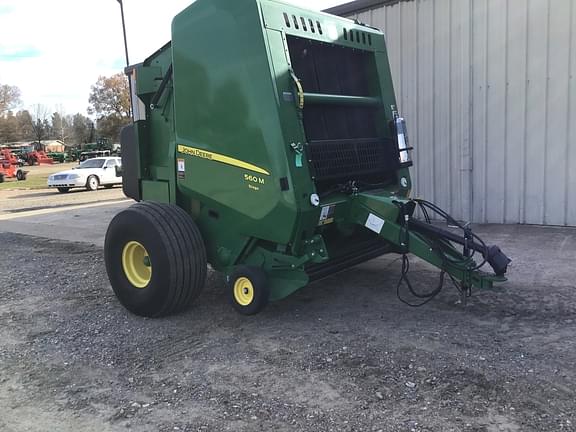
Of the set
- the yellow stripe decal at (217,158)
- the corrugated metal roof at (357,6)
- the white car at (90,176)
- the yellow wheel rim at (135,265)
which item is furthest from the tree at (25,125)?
the yellow stripe decal at (217,158)

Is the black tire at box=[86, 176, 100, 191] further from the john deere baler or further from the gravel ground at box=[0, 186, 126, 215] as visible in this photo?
the john deere baler

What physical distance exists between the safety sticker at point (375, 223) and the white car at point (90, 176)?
62.6 ft

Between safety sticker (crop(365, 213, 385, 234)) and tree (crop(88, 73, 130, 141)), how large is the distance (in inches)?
2484

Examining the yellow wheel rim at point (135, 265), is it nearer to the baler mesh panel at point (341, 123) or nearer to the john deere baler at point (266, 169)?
the john deere baler at point (266, 169)

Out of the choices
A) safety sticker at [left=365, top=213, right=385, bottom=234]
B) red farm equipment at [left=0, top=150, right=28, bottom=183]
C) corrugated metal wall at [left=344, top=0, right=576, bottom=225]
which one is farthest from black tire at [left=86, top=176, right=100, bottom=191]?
safety sticker at [left=365, top=213, right=385, bottom=234]

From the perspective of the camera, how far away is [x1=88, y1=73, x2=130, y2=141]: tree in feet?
210

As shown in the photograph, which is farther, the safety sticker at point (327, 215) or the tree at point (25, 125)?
the tree at point (25, 125)

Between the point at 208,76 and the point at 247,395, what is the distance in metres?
2.69

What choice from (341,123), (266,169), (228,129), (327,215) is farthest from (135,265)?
(341,123)

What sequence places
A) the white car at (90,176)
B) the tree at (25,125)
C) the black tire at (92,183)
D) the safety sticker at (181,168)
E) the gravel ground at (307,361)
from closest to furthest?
1. the gravel ground at (307,361)
2. the safety sticker at (181,168)
3. the white car at (90,176)
4. the black tire at (92,183)
5. the tree at (25,125)

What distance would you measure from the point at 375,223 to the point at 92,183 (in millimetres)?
19468

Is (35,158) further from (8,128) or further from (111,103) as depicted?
(8,128)

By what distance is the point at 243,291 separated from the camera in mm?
4566

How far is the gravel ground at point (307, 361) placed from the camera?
309cm
